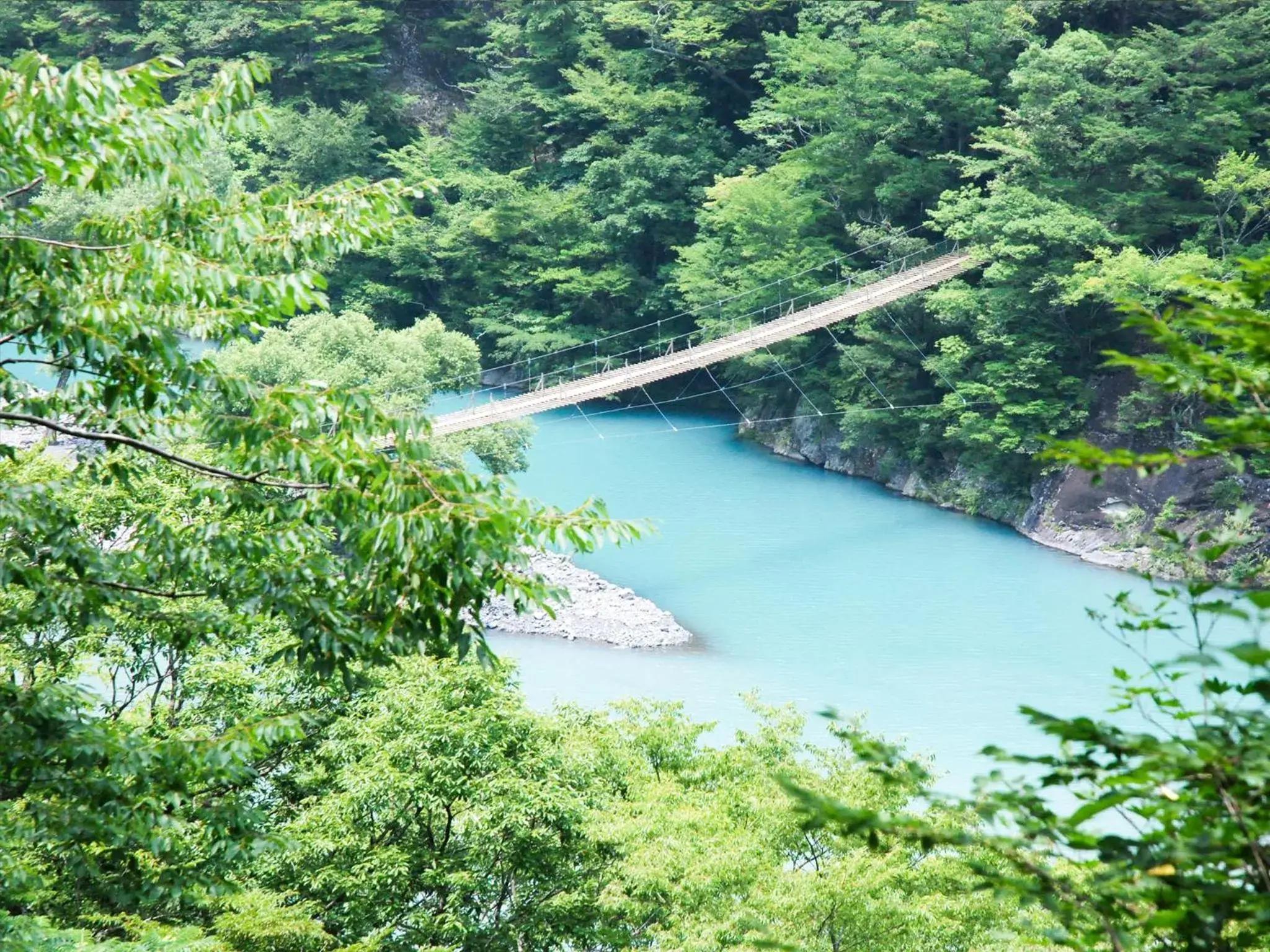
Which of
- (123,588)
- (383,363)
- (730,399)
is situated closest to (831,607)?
(383,363)

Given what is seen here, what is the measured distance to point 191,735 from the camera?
193 inches

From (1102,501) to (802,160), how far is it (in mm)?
6102

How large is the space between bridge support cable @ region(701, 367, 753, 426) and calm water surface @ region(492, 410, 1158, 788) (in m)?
1.11

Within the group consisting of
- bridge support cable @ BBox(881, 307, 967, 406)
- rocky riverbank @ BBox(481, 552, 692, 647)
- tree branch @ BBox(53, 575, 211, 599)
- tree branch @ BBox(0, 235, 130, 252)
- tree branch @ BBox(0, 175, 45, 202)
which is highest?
tree branch @ BBox(0, 175, 45, 202)

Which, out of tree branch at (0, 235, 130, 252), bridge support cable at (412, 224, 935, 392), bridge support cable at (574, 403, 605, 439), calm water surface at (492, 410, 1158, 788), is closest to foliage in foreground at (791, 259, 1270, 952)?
tree branch at (0, 235, 130, 252)

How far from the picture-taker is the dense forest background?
11859 mm


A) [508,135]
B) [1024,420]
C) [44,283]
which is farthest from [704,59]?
[44,283]

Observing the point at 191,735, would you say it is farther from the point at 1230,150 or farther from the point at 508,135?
the point at 508,135

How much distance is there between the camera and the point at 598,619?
10.2 meters

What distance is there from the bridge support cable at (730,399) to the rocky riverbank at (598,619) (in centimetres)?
544

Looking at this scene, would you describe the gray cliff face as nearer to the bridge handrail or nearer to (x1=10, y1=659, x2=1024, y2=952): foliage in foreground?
the bridge handrail

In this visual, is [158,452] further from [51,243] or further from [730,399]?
[730,399]

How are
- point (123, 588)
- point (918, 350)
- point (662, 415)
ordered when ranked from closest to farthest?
point (123, 588), point (918, 350), point (662, 415)

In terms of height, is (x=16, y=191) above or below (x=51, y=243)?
above
